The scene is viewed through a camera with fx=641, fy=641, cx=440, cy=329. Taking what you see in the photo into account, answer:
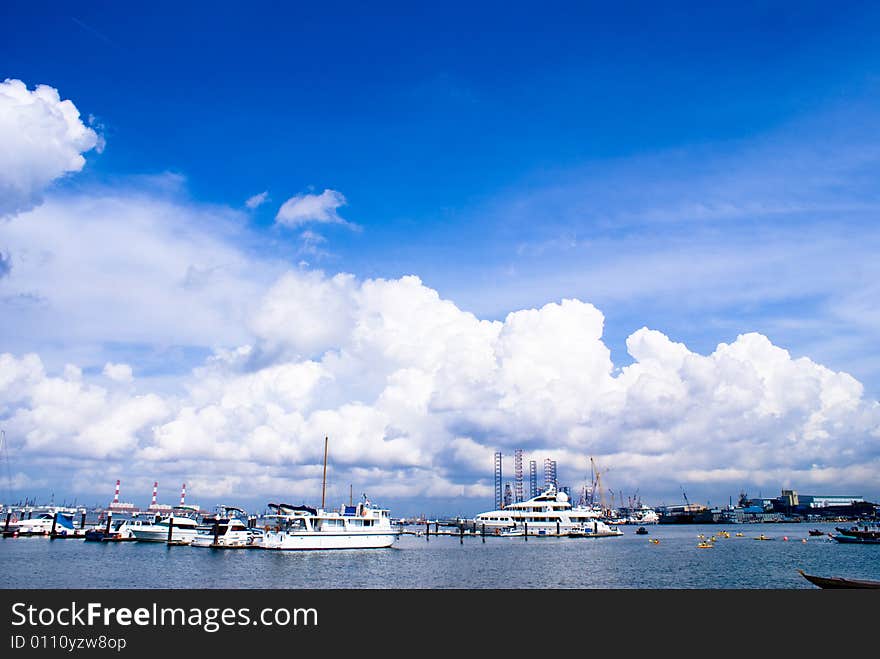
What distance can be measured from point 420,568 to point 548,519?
320 feet

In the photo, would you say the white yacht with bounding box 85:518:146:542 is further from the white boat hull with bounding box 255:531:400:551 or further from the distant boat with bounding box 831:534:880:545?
the distant boat with bounding box 831:534:880:545

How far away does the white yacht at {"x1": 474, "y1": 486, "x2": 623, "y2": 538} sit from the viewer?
158 m

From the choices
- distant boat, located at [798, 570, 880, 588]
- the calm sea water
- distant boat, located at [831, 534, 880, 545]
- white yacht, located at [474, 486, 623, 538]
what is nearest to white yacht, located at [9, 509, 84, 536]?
the calm sea water

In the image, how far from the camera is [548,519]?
16525 cm

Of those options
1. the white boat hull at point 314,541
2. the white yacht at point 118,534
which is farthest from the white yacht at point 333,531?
the white yacht at point 118,534

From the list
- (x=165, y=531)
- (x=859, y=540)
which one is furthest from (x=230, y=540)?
(x=859, y=540)

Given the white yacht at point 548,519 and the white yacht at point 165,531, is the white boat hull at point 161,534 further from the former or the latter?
the white yacht at point 548,519

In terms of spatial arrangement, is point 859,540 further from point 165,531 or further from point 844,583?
point 165,531

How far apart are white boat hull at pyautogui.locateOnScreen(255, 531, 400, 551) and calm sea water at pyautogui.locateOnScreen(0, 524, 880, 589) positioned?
1.51m
